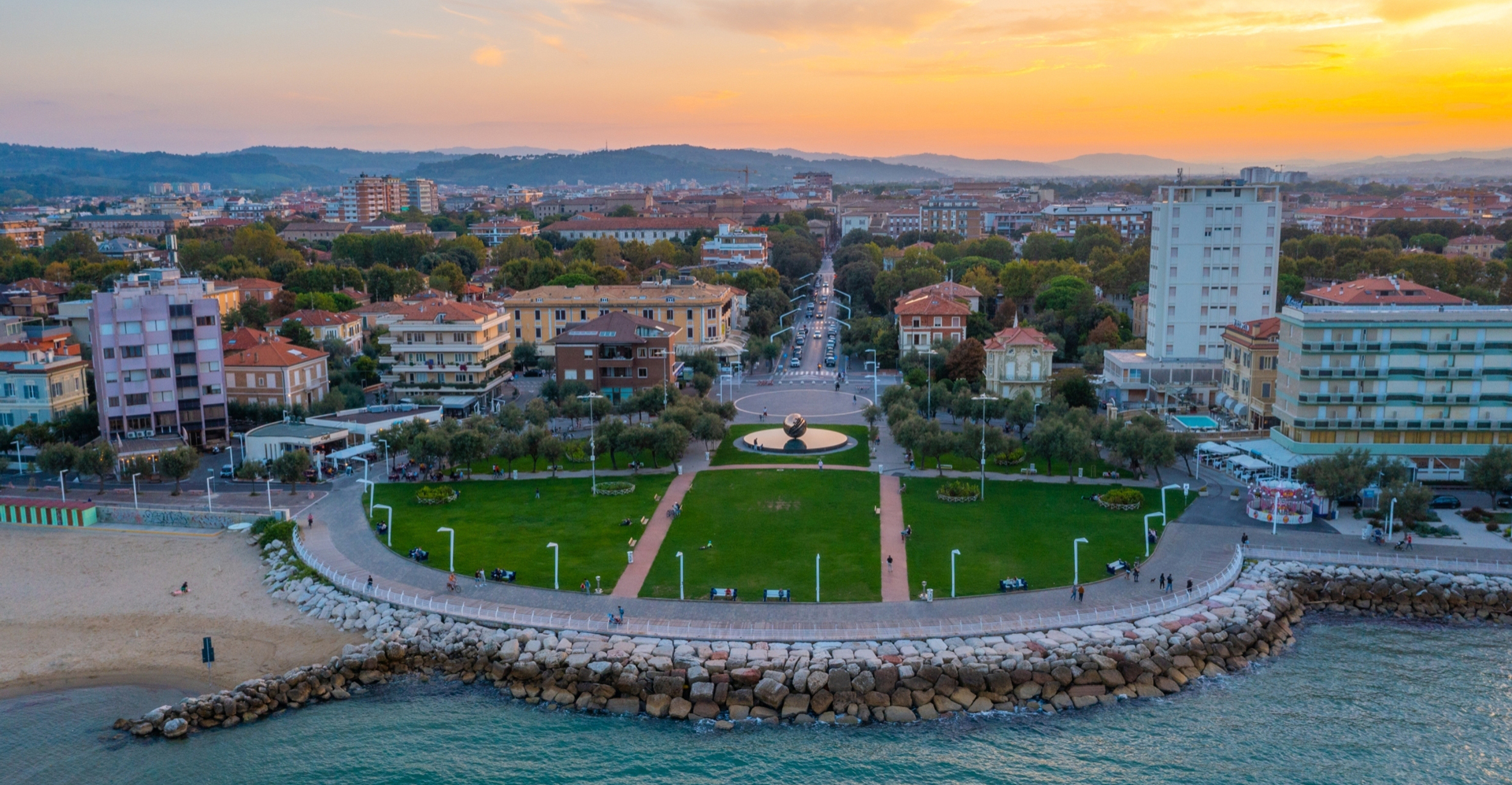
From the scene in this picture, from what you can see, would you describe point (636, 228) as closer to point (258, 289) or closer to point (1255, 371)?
point (258, 289)

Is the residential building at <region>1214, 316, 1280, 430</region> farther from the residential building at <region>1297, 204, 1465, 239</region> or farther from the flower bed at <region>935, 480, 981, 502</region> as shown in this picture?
the residential building at <region>1297, 204, 1465, 239</region>

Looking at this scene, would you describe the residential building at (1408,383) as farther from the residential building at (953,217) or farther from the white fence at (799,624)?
the residential building at (953,217)

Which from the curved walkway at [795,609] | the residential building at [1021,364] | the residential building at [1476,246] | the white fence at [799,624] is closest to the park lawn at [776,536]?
the curved walkway at [795,609]

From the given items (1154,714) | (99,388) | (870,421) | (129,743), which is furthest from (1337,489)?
(99,388)

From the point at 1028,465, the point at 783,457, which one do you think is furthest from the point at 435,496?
the point at 1028,465

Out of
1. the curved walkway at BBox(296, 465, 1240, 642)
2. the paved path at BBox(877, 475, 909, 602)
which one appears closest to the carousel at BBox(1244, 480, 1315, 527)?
the curved walkway at BBox(296, 465, 1240, 642)

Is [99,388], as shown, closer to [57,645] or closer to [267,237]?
[57,645]
